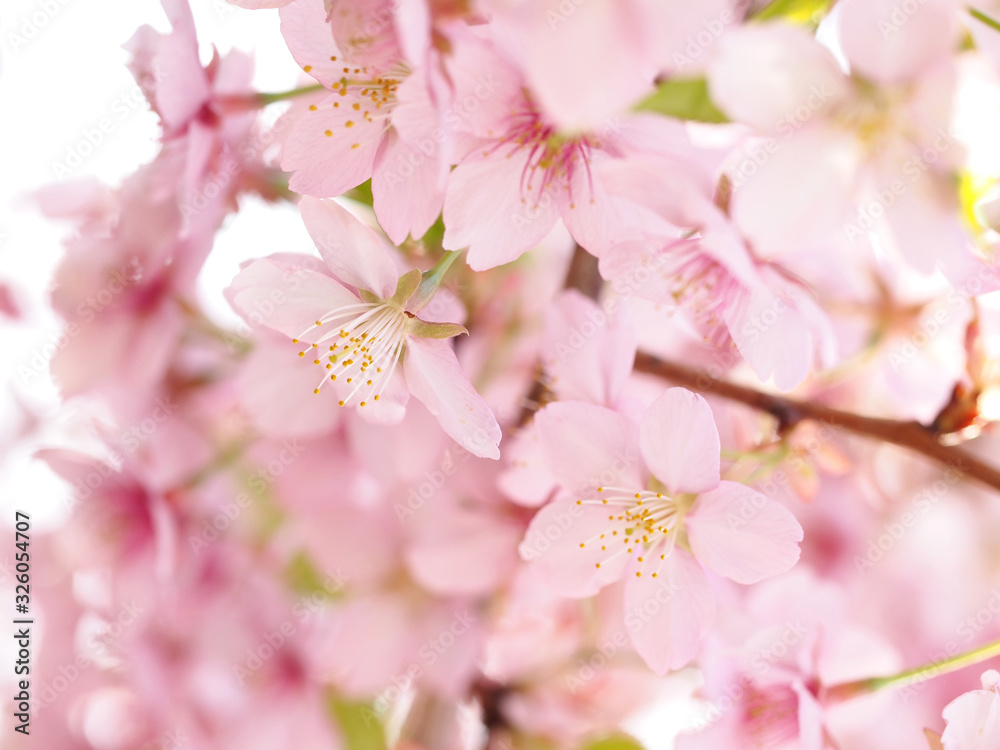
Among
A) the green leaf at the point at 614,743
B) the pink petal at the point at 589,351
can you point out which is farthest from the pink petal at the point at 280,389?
the green leaf at the point at 614,743

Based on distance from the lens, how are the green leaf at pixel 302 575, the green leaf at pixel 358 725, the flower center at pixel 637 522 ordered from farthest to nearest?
the green leaf at pixel 302 575, the green leaf at pixel 358 725, the flower center at pixel 637 522

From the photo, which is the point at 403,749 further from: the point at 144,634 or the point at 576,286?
the point at 576,286

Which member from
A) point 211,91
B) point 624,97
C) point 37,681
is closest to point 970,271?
point 624,97

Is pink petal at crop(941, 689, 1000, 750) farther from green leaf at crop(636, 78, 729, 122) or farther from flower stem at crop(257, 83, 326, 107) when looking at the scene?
flower stem at crop(257, 83, 326, 107)

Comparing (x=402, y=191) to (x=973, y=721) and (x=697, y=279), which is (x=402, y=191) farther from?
(x=973, y=721)

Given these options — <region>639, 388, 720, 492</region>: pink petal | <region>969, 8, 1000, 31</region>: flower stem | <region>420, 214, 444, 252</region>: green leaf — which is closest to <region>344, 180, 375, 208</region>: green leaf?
<region>420, 214, 444, 252</region>: green leaf

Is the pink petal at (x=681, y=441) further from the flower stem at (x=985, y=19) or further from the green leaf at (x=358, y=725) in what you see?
the green leaf at (x=358, y=725)
